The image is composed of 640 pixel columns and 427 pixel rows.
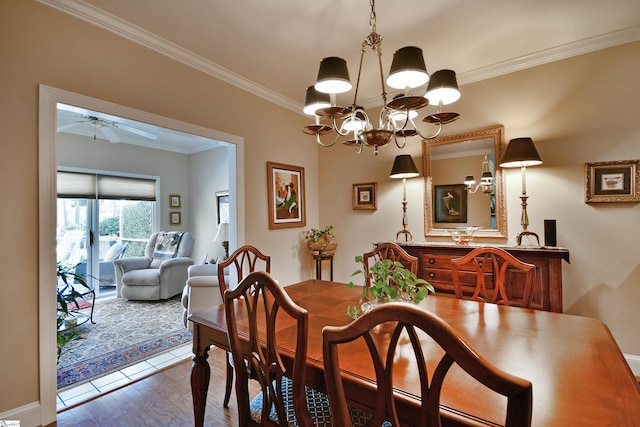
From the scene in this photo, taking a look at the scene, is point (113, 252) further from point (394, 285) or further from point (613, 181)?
point (613, 181)

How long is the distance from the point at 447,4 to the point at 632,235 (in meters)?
2.35

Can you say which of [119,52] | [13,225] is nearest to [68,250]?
[13,225]

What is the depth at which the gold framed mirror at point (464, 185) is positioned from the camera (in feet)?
9.68

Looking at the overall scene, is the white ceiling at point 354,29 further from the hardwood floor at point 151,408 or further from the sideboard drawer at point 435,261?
the hardwood floor at point 151,408

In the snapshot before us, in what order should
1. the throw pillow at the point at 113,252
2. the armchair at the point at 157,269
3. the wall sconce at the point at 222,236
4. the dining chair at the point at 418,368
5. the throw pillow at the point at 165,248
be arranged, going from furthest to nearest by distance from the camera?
1. the throw pillow at the point at 113,252
2. the throw pillow at the point at 165,248
3. the armchair at the point at 157,269
4. the wall sconce at the point at 222,236
5. the dining chair at the point at 418,368

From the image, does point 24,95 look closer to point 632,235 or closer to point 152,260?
point 152,260

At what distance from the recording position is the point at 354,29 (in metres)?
2.34

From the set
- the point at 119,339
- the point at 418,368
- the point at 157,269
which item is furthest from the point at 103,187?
the point at 418,368

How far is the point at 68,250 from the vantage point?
4.72 m

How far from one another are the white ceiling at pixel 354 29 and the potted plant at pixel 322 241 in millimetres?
1911

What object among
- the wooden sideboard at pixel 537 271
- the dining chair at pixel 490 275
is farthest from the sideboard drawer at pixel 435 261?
the dining chair at pixel 490 275

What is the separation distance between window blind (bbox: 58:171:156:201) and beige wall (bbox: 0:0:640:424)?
339 cm

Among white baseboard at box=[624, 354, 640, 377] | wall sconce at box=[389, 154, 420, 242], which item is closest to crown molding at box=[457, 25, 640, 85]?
wall sconce at box=[389, 154, 420, 242]

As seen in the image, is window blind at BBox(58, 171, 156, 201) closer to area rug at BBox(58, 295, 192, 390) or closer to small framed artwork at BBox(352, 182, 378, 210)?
area rug at BBox(58, 295, 192, 390)
